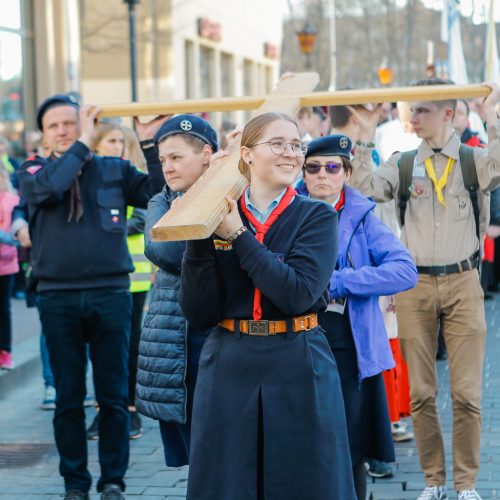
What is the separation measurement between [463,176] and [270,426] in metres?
2.42

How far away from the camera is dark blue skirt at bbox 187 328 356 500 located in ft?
12.8

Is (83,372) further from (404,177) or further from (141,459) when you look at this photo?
(404,177)

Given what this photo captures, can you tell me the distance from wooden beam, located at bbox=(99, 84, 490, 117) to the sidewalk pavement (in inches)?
86.3

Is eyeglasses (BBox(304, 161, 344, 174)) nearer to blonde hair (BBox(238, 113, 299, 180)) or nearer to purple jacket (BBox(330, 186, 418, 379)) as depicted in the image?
purple jacket (BBox(330, 186, 418, 379))

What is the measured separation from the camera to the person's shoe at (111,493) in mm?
5797

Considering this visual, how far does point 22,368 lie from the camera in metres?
9.63

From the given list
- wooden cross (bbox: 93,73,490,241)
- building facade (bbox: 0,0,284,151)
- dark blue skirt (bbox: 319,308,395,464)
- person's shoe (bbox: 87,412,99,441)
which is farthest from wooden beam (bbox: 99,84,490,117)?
building facade (bbox: 0,0,284,151)

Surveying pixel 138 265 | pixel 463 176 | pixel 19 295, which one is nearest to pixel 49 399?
pixel 138 265

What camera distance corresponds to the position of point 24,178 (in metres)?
5.80

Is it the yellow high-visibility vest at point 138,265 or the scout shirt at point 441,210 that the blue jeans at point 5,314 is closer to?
the yellow high-visibility vest at point 138,265

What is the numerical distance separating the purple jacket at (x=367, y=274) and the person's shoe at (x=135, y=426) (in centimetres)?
283

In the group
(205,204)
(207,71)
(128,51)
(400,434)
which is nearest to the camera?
(205,204)

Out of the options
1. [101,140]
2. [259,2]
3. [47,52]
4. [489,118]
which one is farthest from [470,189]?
[259,2]

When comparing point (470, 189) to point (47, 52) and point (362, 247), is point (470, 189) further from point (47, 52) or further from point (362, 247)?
point (47, 52)
